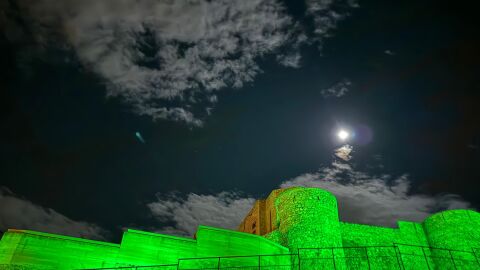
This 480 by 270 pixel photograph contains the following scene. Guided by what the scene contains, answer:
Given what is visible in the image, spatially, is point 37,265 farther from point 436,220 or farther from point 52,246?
point 436,220

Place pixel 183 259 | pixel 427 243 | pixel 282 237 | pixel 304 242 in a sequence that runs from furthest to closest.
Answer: pixel 427 243, pixel 282 237, pixel 304 242, pixel 183 259

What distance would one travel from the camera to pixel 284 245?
19859mm

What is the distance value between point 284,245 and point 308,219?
2.37 meters

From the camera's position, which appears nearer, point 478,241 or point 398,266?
point 398,266

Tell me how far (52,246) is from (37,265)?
2.87 ft

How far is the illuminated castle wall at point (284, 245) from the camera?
523 inches

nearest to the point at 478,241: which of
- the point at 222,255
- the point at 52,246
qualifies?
the point at 222,255

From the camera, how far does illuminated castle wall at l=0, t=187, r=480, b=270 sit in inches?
523

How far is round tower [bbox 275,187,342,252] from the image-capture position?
63.1ft

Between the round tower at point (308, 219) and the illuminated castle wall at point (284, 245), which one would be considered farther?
the round tower at point (308, 219)

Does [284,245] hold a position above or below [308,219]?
below

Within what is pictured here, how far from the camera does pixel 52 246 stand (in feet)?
43.4

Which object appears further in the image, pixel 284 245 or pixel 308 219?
pixel 308 219

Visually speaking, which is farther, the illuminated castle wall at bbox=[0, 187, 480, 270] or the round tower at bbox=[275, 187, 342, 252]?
the round tower at bbox=[275, 187, 342, 252]
